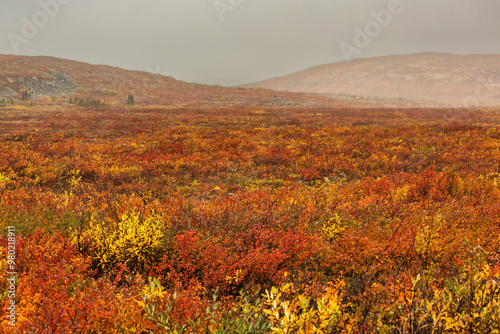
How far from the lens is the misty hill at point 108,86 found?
4747 centimetres

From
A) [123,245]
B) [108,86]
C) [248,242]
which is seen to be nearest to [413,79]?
[108,86]

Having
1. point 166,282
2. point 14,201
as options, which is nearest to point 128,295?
point 166,282

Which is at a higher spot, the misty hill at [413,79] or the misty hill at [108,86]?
the misty hill at [413,79]

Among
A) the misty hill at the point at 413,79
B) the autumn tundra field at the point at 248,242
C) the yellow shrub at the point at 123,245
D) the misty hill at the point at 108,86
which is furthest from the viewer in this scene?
the misty hill at the point at 413,79

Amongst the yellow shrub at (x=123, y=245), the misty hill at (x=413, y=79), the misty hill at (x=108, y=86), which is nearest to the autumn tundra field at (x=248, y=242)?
the yellow shrub at (x=123, y=245)

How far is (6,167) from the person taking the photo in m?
9.05

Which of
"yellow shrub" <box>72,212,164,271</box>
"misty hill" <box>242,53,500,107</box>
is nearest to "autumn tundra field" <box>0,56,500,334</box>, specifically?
"yellow shrub" <box>72,212,164,271</box>

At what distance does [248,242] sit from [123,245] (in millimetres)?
1656

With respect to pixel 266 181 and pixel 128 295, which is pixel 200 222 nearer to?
pixel 128 295

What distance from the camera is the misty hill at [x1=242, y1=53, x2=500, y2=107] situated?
89.0 meters

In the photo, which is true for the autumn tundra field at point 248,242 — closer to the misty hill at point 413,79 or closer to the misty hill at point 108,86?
the misty hill at point 108,86

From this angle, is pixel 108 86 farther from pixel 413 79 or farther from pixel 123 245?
pixel 413 79

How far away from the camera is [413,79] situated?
4008 inches

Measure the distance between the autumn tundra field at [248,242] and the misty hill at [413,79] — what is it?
78.1 m
